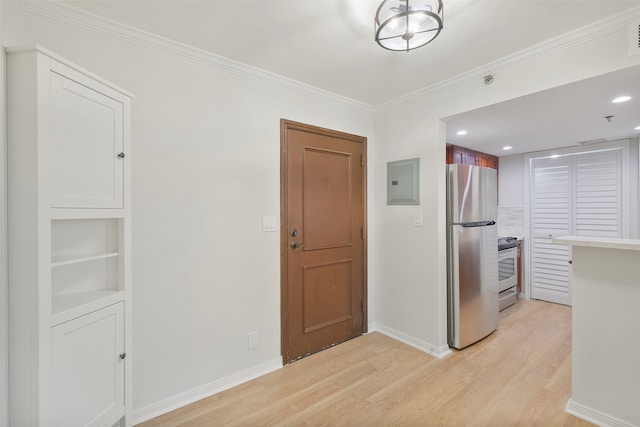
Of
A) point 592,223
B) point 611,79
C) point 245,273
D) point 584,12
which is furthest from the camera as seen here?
point 592,223

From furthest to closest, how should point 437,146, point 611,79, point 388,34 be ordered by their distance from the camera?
point 437,146, point 611,79, point 388,34

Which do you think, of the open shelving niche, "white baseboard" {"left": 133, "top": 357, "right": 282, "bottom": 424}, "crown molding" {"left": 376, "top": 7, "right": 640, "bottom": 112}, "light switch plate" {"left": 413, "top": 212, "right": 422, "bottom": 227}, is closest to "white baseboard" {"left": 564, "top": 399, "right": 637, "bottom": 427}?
"light switch plate" {"left": 413, "top": 212, "right": 422, "bottom": 227}

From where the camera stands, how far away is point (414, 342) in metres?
2.73

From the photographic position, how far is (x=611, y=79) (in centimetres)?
176

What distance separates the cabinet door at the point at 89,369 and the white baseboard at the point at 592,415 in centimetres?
268

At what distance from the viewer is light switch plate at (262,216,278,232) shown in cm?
229

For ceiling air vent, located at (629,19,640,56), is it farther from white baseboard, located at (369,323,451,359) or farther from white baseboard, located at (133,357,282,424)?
white baseboard, located at (133,357,282,424)

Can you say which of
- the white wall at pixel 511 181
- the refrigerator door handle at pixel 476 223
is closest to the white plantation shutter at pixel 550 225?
the white wall at pixel 511 181

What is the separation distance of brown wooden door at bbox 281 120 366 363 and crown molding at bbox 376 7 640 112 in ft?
3.54

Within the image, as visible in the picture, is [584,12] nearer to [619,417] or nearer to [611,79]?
[611,79]

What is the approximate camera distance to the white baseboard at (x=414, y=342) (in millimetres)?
2543

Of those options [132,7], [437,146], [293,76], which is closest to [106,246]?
[132,7]

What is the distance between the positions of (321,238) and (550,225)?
3.37 metres

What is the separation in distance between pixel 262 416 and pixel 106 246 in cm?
140
